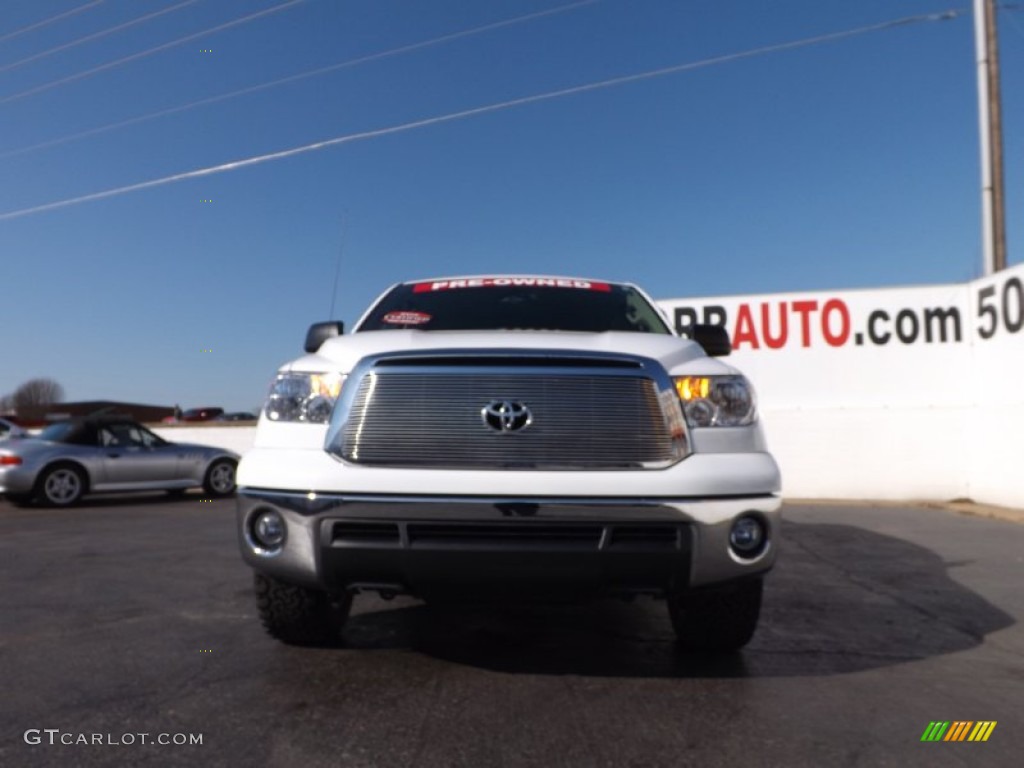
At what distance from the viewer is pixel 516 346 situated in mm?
3533

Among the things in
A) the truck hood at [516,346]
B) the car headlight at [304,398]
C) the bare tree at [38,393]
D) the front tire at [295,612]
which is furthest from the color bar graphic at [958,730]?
the bare tree at [38,393]

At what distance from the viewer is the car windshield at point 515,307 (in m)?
4.83

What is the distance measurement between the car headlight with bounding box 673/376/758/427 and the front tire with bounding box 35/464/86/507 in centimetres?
1116

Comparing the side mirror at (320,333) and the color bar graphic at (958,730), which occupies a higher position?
the side mirror at (320,333)

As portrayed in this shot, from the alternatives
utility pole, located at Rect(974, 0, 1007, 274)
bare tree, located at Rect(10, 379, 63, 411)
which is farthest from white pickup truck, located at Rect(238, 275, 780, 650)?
bare tree, located at Rect(10, 379, 63, 411)

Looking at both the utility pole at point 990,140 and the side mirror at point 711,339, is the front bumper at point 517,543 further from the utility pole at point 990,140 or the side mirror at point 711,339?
the utility pole at point 990,140

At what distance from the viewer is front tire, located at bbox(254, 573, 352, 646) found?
3729 millimetres

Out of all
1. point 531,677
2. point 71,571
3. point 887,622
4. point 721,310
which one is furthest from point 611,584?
point 721,310

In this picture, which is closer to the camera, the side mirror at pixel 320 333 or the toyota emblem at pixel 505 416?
the toyota emblem at pixel 505 416

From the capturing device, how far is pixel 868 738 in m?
2.93

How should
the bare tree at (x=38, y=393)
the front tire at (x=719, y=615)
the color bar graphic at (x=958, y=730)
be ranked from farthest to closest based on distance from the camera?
the bare tree at (x=38, y=393)
the front tire at (x=719, y=615)
the color bar graphic at (x=958, y=730)

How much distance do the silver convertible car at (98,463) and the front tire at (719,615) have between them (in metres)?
10.9

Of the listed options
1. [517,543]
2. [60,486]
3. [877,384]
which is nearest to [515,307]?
[517,543]

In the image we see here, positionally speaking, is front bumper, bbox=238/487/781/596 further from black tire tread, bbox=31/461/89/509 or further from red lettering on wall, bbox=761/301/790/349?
red lettering on wall, bbox=761/301/790/349
